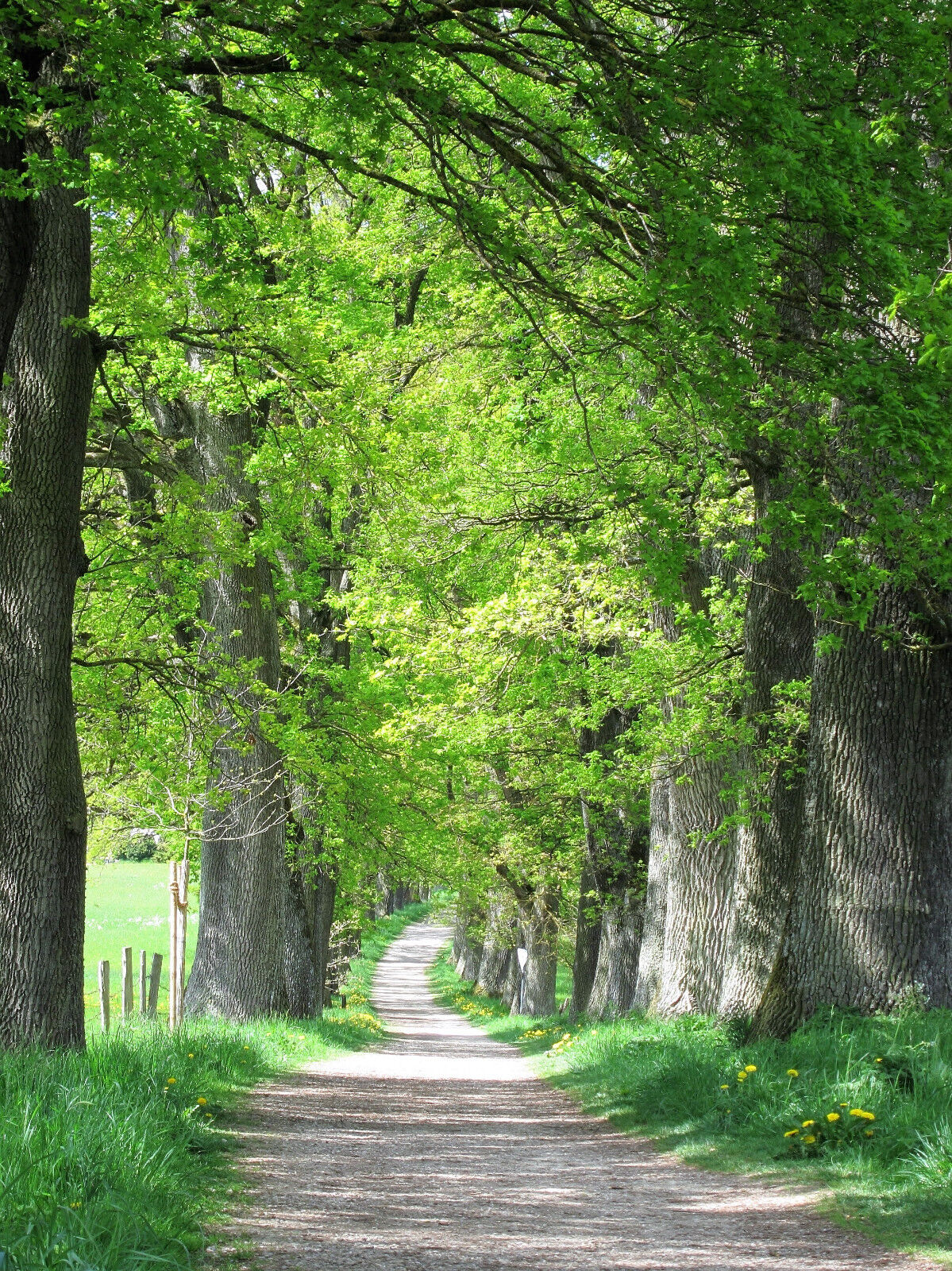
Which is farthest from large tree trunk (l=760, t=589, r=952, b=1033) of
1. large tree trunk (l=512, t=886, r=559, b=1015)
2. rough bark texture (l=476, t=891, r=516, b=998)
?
rough bark texture (l=476, t=891, r=516, b=998)

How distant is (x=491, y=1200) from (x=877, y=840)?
11.9 ft

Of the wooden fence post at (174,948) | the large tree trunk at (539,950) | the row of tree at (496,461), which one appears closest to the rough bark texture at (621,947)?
the row of tree at (496,461)

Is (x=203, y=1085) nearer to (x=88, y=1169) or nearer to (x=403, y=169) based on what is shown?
(x=88, y=1169)

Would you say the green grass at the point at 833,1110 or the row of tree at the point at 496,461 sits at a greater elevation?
the row of tree at the point at 496,461

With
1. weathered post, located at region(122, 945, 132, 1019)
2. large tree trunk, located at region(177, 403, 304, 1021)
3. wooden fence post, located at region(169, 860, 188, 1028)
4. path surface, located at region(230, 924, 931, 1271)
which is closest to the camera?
path surface, located at region(230, 924, 931, 1271)

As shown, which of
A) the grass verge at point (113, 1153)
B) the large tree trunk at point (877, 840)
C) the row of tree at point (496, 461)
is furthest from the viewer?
the large tree trunk at point (877, 840)

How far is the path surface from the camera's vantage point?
15.8ft

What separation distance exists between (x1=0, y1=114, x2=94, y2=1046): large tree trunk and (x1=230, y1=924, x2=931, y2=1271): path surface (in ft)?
5.50

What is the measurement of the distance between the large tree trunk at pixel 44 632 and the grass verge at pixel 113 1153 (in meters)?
0.56

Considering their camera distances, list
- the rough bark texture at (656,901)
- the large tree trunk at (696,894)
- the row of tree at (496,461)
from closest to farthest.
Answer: the row of tree at (496,461) → the large tree trunk at (696,894) → the rough bark texture at (656,901)

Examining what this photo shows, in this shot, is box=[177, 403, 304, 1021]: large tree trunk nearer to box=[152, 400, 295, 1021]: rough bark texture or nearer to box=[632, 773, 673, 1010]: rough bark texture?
box=[152, 400, 295, 1021]: rough bark texture

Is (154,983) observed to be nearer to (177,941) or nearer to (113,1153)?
(177,941)

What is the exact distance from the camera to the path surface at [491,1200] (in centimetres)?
482

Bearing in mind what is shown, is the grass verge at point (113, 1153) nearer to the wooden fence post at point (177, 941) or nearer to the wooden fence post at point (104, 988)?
the wooden fence post at point (177, 941)
